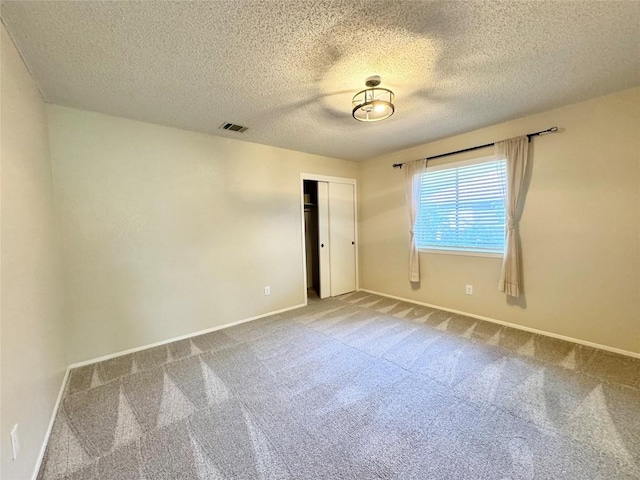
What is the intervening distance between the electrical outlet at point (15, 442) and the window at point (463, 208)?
4.22 m

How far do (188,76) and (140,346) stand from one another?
109 inches

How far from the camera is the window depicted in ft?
10.5

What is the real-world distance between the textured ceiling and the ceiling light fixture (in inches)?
3.0

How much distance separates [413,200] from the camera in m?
3.99

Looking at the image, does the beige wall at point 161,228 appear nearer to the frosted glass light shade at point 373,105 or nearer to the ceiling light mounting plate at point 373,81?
the frosted glass light shade at point 373,105

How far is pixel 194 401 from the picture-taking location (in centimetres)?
196

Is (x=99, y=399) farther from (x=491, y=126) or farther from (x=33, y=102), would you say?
(x=491, y=126)

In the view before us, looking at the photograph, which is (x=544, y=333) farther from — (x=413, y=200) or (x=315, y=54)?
(x=315, y=54)

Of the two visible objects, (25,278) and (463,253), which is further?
(463,253)

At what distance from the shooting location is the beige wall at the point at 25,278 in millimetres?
1261

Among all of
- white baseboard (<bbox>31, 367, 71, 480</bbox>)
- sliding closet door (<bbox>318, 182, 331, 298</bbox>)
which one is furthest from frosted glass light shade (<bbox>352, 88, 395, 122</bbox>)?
white baseboard (<bbox>31, 367, 71, 480</bbox>)

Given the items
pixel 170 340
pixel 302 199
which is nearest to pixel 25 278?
pixel 170 340

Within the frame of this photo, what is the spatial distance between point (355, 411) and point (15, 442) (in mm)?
1843

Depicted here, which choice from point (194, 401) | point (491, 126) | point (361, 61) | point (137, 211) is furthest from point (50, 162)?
point (491, 126)
